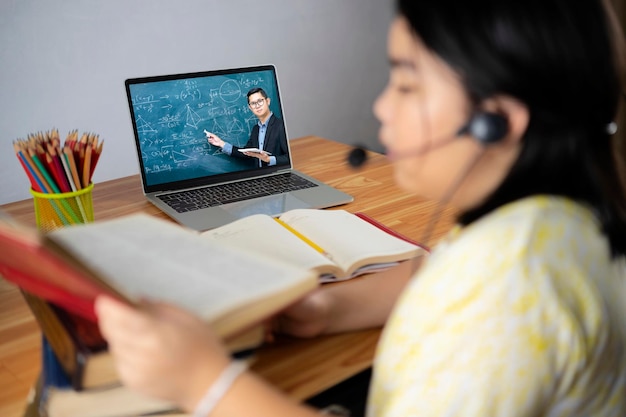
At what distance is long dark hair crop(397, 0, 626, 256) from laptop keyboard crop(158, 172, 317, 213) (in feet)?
2.18

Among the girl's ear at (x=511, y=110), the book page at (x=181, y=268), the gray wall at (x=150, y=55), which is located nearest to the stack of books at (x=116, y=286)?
the book page at (x=181, y=268)

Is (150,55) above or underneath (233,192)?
above

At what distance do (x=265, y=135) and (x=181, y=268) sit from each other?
73 centimetres

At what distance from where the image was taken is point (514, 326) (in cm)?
51

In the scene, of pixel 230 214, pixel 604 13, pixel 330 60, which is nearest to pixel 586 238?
pixel 604 13

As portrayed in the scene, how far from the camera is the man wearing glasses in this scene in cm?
133

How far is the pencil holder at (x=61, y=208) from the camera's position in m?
0.93

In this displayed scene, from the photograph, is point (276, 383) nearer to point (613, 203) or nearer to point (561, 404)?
point (561, 404)

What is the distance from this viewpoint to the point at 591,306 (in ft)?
1.78

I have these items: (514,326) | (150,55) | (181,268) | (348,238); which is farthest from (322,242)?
(150,55)

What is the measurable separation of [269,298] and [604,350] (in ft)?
1.02

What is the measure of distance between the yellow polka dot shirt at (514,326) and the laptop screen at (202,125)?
77 centimetres

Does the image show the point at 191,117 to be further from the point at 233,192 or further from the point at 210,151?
the point at 233,192

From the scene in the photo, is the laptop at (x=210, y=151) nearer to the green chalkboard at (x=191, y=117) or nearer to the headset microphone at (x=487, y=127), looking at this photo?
the green chalkboard at (x=191, y=117)
